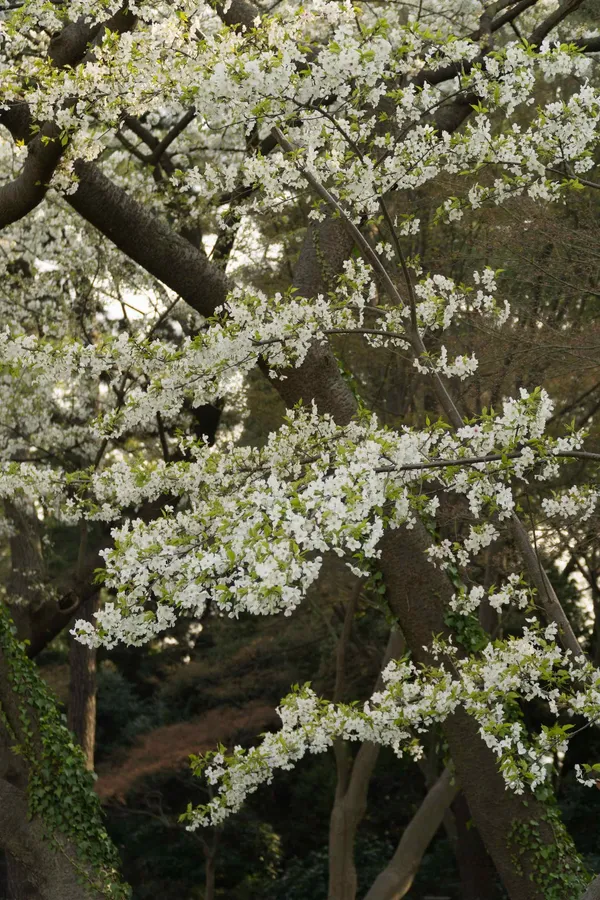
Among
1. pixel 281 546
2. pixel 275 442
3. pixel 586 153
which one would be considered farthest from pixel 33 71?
pixel 281 546

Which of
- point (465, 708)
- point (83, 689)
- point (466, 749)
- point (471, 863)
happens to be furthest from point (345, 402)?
point (471, 863)

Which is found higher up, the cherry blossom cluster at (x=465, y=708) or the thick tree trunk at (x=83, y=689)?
the thick tree trunk at (x=83, y=689)

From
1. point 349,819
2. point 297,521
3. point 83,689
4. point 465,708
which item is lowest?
point 465,708

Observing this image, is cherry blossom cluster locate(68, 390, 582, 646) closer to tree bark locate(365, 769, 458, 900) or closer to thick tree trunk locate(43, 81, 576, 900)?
thick tree trunk locate(43, 81, 576, 900)

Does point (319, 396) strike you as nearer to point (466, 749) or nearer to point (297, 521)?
point (466, 749)

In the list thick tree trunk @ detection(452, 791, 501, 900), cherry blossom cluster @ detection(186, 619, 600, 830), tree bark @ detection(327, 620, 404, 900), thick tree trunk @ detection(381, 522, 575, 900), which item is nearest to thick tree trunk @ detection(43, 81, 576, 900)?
thick tree trunk @ detection(381, 522, 575, 900)

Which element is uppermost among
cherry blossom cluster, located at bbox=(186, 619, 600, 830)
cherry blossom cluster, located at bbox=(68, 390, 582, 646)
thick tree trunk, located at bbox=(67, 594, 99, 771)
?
thick tree trunk, located at bbox=(67, 594, 99, 771)

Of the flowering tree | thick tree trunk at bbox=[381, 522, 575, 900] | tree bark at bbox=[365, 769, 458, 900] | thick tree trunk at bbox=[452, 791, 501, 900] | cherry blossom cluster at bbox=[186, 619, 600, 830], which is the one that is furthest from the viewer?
thick tree trunk at bbox=[452, 791, 501, 900]

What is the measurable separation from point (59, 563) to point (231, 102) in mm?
12598

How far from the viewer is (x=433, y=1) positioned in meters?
8.57

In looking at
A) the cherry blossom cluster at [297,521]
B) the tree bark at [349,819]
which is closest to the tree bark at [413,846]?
the tree bark at [349,819]

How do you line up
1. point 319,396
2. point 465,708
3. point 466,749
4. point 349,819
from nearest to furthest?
point 465,708 < point 466,749 < point 319,396 < point 349,819

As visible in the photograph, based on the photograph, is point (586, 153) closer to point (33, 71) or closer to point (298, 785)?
point (33, 71)

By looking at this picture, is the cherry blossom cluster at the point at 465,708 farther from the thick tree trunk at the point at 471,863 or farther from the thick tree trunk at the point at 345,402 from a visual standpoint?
the thick tree trunk at the point at 471,863
